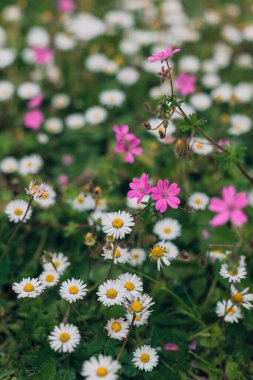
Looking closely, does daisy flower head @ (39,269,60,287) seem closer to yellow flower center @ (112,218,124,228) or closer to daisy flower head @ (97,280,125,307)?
daisy flower head @ (97,280,125,307)

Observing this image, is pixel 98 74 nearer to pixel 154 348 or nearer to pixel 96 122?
pixel 96 122

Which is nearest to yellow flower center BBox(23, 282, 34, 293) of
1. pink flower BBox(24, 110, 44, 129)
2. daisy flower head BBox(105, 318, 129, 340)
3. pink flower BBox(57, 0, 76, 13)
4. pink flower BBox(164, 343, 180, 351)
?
daisy flower head BBox(105, 318, 129, 340)

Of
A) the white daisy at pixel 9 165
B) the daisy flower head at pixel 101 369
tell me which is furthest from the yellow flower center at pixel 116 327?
the white daisy at pixel 9 165

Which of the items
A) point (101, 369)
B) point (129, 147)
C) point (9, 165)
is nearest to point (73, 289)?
Result: point (101, 369)

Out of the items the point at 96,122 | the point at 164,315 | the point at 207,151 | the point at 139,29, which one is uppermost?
the point at 139,29

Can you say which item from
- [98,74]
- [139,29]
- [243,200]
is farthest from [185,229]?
[139,29]

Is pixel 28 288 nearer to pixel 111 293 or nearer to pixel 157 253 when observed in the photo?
pixel 111 293

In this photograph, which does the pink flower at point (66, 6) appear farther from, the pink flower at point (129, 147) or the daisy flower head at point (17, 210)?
the daisy flower head at point (17, 210)
